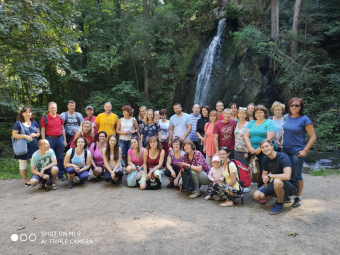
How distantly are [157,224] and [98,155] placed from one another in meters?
2.68

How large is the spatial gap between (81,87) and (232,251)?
16460mm

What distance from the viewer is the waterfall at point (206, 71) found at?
12680 millimetres

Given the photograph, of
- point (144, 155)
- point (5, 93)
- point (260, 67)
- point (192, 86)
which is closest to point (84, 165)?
point (144, 155)

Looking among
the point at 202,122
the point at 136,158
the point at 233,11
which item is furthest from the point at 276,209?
the point at 233,11

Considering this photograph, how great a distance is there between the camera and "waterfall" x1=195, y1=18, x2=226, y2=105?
41.6 feet

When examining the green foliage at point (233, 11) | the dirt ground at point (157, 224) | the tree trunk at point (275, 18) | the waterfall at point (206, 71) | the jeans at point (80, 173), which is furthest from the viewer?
the green foliage at point (233, 11)

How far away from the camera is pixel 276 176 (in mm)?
3504

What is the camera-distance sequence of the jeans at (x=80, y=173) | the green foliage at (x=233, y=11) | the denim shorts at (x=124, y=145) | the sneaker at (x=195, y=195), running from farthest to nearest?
1. the green foliage at (x=233, y=11)
2. the denim shorts at (x=124, y=145)
3. the jeans at (x=80, y=173)
4. the sneaker at (x=195, y=195)

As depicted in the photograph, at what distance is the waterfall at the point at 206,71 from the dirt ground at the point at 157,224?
8.79 metres

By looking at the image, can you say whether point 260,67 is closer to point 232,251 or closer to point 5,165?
point 232,251

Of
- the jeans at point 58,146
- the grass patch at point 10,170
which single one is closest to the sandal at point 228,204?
the jeans at point 58,146

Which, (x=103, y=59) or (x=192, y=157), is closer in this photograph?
(x=192, y=157)

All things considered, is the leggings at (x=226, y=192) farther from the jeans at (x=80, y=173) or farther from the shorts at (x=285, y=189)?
the jeans at (x=80, y=173)

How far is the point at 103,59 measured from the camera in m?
13.4
